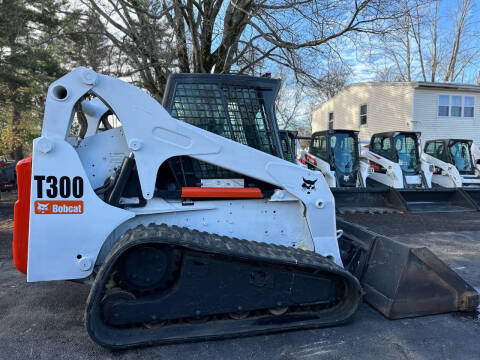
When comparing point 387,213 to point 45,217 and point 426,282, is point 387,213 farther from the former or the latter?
point 45,217

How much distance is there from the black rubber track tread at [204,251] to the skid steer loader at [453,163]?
11.1 m

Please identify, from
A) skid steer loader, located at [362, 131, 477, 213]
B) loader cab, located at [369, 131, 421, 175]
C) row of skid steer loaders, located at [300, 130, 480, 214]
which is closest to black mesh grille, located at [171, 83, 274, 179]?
row of skid steer loaders, located at [300, 130, 480, 214]

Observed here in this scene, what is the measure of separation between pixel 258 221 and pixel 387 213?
→ 23.9ft

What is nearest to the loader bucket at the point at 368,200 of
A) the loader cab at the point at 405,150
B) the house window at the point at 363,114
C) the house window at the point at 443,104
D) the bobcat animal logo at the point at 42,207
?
the loader cab at the point at 405,150

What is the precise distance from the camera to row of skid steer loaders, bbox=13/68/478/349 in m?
2.83

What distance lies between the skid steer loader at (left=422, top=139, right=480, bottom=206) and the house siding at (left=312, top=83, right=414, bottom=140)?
507 cm

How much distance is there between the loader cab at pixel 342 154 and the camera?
11672 millimetres

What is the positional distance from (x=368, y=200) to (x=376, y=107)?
1181 centimetres

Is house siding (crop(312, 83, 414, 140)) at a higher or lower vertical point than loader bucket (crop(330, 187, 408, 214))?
higher

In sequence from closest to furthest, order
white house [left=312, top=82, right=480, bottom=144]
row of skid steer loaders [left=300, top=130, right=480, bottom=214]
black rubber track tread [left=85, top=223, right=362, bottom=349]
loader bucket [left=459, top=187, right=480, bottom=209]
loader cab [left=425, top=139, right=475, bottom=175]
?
black rubber track tread [left=85, top=223, right=362, bottom=349] → row of skid steer loaders [left=300, top=130, right=480, bottom=214] → loader bucket [left=459, top=187, right=480, bottom=209] → loader cab [left=425, top=139, right=475, bottom=175] → white house [left=312, top=82, right=480, bottom=144]

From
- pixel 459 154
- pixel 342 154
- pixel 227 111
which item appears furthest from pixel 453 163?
pixel 227 111

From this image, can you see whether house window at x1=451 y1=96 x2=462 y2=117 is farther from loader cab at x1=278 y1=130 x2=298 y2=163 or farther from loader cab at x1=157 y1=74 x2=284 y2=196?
loader cab at x1=157 y1=74 x2=284 y2=196

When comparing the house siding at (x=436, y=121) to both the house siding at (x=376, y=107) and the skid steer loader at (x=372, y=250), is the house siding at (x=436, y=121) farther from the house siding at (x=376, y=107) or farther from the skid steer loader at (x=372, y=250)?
the skid steer loader at (x=372, y=250)

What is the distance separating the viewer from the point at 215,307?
9.62 feet
